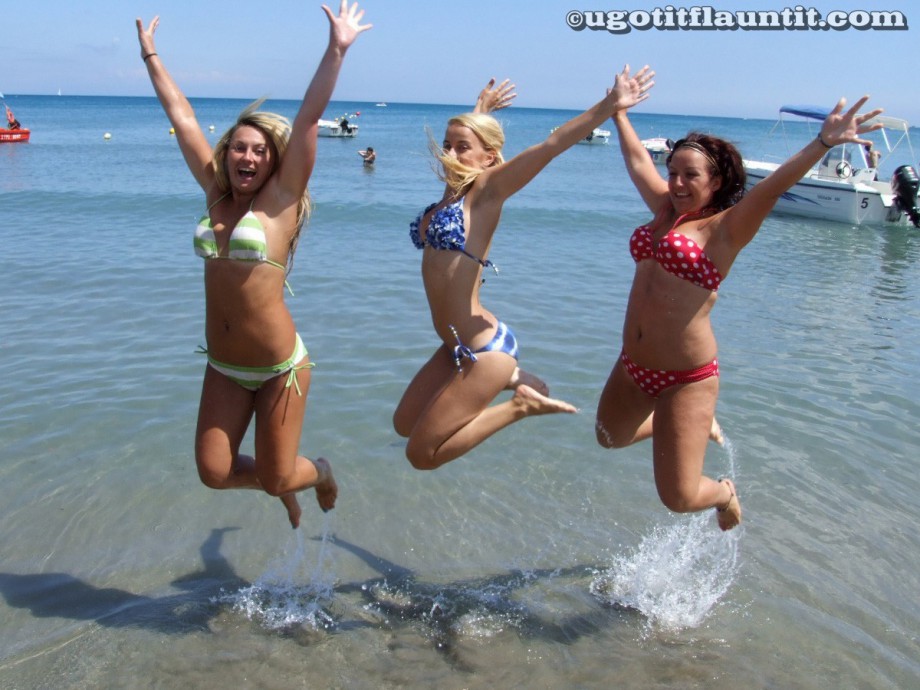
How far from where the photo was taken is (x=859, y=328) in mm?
11633

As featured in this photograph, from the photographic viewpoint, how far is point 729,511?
5191mm

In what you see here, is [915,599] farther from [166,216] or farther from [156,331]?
[166,216]

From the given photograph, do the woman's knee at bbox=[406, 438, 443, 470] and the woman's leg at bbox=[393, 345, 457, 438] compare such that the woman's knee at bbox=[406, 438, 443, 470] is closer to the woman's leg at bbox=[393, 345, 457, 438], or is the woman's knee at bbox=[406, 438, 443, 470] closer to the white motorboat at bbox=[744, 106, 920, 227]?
the woman's leg at bbox=[393, 345, 457, 438]

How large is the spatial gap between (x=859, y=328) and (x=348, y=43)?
957cm

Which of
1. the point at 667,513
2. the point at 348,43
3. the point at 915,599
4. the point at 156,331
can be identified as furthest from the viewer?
the point at 156,331

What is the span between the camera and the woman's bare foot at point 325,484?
5332 mm

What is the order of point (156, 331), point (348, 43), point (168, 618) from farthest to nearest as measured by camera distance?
point (156, 331), point (168, 618), point (348, 43)

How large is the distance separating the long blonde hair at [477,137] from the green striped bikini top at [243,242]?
1.04 metres

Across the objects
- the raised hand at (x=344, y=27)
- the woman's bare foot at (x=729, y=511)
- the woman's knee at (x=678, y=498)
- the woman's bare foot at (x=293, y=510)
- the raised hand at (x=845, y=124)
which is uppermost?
the raised hand at (x=344, y=27)

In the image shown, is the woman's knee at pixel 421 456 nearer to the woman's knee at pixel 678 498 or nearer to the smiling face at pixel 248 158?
the woman's knee at pixel 678 498

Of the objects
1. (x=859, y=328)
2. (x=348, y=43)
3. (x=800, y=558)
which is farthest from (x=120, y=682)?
(x=859, y=328)

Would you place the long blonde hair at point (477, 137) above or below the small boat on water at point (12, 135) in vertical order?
above

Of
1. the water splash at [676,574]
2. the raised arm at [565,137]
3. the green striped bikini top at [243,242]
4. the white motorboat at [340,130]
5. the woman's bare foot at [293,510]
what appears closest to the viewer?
the raised arm at [565,137]

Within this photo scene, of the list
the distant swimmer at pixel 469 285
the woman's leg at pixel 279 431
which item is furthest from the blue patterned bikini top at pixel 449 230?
the woman's leg at pixel 279 431
